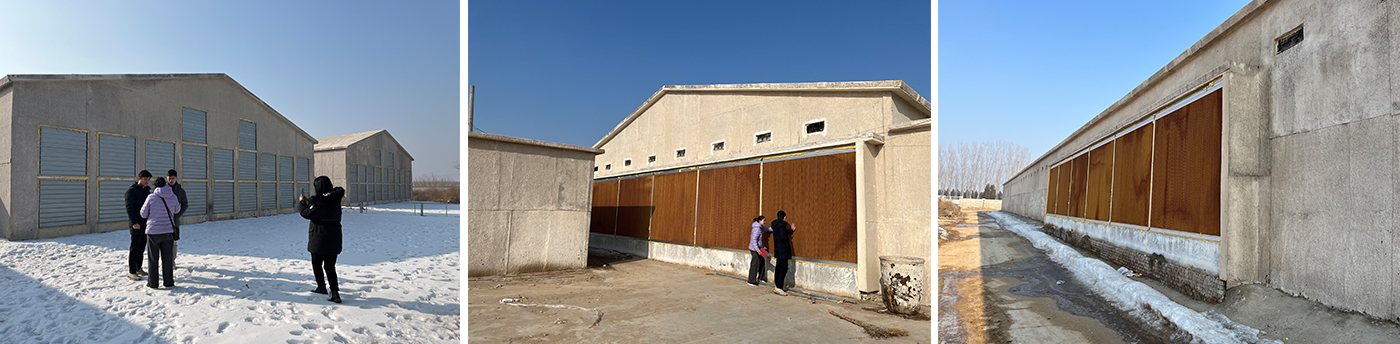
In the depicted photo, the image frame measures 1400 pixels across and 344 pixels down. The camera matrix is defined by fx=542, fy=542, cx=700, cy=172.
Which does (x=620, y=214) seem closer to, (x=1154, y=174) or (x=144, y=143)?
(x=1154, y=174)

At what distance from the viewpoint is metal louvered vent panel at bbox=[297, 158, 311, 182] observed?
21.7m

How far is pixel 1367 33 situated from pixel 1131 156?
19.7 feet

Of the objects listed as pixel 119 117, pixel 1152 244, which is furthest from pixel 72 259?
pixel 1152 244

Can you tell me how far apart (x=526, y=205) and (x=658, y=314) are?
3.67m

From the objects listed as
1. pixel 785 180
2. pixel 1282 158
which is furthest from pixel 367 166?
pixel 1282 158

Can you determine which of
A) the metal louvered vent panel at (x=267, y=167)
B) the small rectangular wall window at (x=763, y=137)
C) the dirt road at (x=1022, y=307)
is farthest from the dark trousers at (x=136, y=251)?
the metal louvered vent panel at (x=267, y=167)

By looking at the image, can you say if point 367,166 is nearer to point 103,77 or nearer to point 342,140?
point 342,140

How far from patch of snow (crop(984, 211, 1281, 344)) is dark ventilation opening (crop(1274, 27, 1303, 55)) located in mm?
3104

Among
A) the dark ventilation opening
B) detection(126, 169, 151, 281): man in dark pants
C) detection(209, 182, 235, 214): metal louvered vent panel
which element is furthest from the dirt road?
detection(209, 182, 235, 214): metal louvered vent panel

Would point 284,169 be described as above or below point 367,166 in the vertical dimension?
below

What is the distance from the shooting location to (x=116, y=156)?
13508 mm

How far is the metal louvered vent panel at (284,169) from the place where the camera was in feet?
66.7

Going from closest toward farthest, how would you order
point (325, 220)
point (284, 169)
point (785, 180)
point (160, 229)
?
1. point (325, 220)
2. point (160, 229)
3. point (785, 180)
4. point (284, 169)

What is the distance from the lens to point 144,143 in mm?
14289
